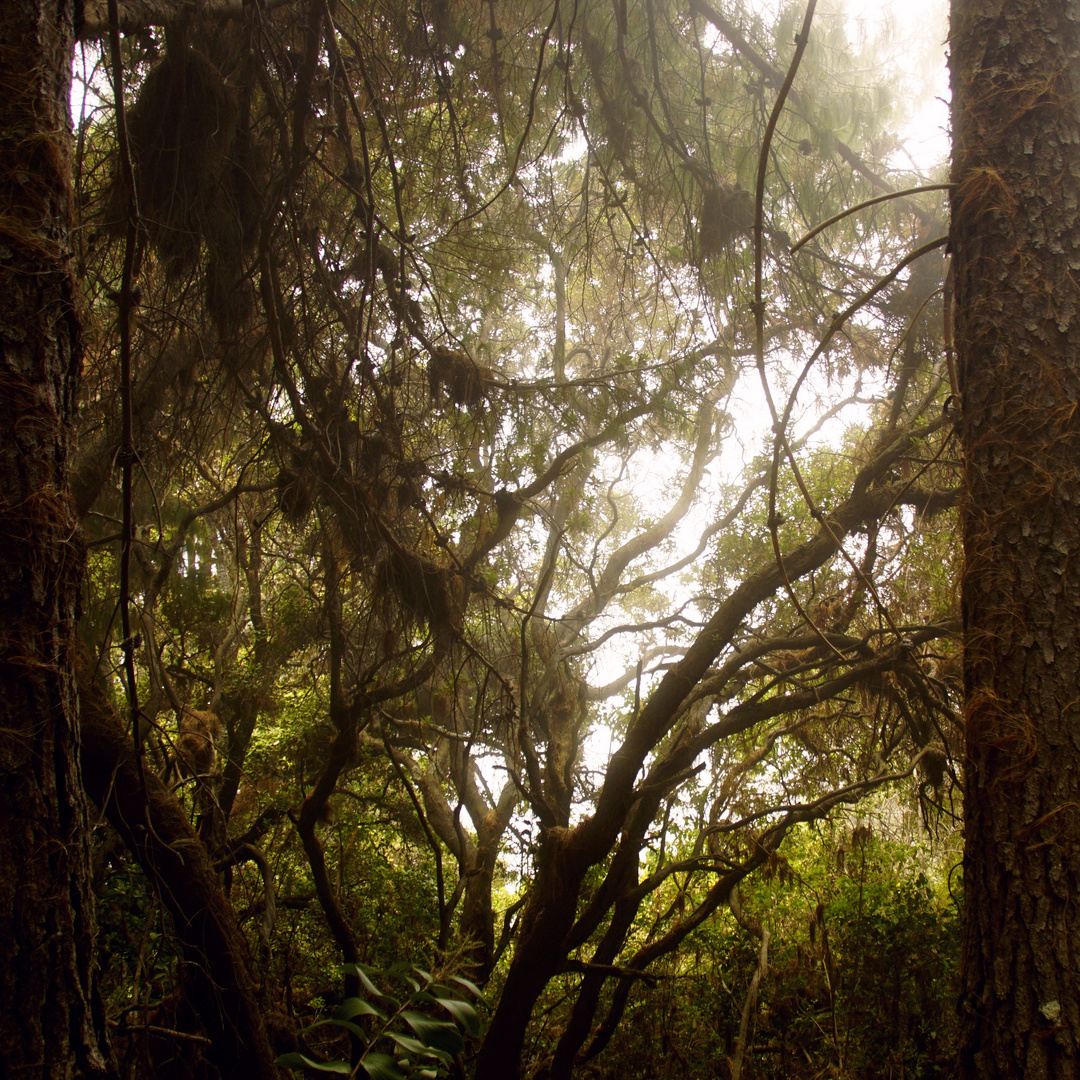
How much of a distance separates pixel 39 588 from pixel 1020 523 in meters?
1.66

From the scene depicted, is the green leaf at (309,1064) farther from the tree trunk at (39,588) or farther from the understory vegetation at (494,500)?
the tree trunk at (39,588)

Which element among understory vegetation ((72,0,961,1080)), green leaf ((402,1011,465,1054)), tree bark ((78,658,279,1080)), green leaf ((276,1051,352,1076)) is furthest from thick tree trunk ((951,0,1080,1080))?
tree bark ((78,658,279,1080))

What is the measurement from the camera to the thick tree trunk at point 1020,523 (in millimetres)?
1125

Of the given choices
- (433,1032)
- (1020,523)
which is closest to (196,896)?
(433,1032)

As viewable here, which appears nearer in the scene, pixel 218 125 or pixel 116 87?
pixel 116 87

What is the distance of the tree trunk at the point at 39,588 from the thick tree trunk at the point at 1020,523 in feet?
4.57

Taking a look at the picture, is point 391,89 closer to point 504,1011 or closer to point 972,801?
point 972,801

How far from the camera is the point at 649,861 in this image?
420 cm

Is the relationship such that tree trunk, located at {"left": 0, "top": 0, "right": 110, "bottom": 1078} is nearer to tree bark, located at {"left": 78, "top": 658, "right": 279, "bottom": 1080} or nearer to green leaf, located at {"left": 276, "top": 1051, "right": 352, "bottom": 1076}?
green leaf, located at {"left": 276, "top": 1051, "right": 352, "bottom": 1076}

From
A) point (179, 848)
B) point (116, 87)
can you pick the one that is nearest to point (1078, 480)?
point (116, 87)

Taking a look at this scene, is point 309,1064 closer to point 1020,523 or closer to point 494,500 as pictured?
point 1020,523

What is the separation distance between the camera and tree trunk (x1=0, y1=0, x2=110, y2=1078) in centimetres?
103

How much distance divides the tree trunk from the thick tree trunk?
4.57 ft

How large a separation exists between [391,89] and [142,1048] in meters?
2.79
